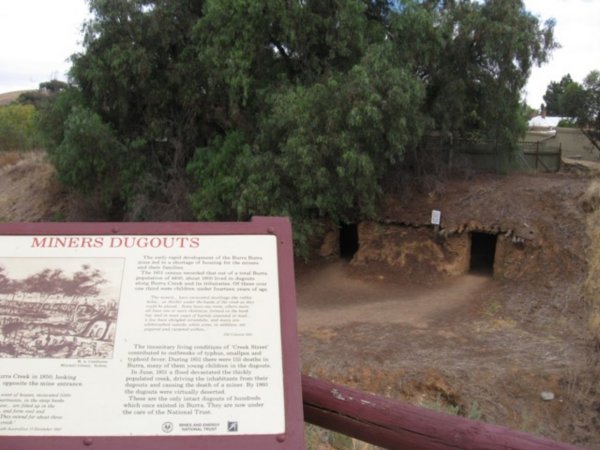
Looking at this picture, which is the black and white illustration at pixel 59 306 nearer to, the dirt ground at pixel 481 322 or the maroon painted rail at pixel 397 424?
the maroon painted rail at pixel 397 424

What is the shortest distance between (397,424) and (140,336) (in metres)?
1.27

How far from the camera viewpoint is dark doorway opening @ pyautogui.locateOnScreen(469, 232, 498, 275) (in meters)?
18.3

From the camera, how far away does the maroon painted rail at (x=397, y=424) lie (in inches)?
103

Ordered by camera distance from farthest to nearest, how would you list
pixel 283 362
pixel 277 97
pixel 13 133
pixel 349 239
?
1. pixel 13 133
2. pixel 349 239
3. pixel 277 97
4. pixel 283 362

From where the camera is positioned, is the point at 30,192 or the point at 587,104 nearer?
the point at 30,192

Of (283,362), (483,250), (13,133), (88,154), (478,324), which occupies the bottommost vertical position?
(478,324)

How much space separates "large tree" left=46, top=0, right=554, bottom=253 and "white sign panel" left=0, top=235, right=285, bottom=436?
462 inches

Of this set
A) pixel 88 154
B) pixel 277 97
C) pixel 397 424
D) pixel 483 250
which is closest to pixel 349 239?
pixel 483 250

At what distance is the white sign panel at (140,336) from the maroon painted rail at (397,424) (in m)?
0.67

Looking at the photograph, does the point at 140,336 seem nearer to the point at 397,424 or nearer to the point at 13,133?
the point at 397,424

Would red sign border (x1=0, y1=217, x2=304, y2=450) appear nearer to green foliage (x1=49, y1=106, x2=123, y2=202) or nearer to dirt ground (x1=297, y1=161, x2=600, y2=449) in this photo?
dirt ground (x1=297, y1=161, x2=600, y2=449)

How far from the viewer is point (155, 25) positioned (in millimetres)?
16797

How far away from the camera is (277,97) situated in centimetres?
1509

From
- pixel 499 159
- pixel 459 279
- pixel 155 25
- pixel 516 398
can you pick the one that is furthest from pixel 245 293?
pixel 499 159
